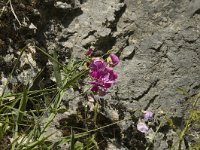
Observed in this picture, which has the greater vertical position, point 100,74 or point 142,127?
point 100,74

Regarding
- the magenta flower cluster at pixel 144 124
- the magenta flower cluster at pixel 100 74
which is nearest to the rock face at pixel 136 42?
the magenta flower cluster at pixel 144 124

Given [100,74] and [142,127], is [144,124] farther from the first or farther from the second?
[100,74]

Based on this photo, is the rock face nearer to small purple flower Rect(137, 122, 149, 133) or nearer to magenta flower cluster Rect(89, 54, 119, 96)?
small purple flower Rect(137, 122, 149, 133)

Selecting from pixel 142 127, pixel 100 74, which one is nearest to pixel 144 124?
pixel 142 127

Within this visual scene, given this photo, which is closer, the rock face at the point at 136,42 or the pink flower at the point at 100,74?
the pink flower at the point at 100,74

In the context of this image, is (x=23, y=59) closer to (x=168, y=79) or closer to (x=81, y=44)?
(x=81, y=44)

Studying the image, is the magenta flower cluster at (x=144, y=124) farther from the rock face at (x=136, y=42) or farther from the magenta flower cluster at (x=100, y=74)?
the magenta flower cluster at (x=100, y=74)

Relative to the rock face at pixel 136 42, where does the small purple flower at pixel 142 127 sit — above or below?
below
